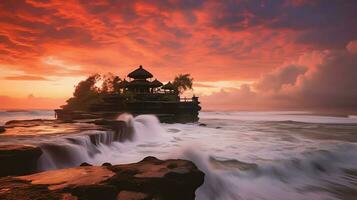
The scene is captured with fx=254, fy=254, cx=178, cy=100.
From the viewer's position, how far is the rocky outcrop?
21.7 feet

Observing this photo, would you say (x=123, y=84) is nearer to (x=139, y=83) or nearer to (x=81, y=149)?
(x=139, y=83)

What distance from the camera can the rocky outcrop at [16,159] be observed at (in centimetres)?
661

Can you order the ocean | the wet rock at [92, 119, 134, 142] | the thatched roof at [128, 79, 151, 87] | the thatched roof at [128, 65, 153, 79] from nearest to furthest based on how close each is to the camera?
the ocean
the wet rock at [92, 119, 134, 142]
the thatched roof at [128, 79, 151, 87]
the thatched roof at [128, 65, 153, 79]

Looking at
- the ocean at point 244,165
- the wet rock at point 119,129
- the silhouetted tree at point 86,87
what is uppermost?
the silhouetted tree at point 86,87

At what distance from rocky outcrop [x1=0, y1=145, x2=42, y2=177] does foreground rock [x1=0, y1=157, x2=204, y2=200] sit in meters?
2.32

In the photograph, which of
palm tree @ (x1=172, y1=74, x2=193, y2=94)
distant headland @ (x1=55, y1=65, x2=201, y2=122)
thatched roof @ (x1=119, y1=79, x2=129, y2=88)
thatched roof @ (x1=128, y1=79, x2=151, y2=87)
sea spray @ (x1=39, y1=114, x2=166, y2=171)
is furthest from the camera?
palm tree @ (x1=172, y1=74, x2=193, y2=94)

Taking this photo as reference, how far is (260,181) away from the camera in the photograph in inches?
374

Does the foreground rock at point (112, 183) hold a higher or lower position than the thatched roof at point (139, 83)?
lower

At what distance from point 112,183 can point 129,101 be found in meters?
29.3

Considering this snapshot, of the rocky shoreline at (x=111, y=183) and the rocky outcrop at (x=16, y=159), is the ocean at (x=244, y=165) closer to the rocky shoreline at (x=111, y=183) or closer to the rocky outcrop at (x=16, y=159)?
the rocky outcrop at (x=16, y=159)

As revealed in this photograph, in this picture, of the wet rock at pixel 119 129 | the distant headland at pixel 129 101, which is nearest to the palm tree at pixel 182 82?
the distant headland at pixel 129 101

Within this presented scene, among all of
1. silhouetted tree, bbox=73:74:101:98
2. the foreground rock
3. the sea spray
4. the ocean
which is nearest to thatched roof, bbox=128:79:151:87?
silhouetted tree, bbox=73:74:101:98

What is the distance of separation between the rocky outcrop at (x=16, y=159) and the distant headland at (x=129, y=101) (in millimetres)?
18884

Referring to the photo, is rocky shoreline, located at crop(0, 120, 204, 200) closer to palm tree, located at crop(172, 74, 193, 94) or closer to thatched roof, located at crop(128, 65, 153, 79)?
thatched roof, located at crop(128, 65, 153, 79)
